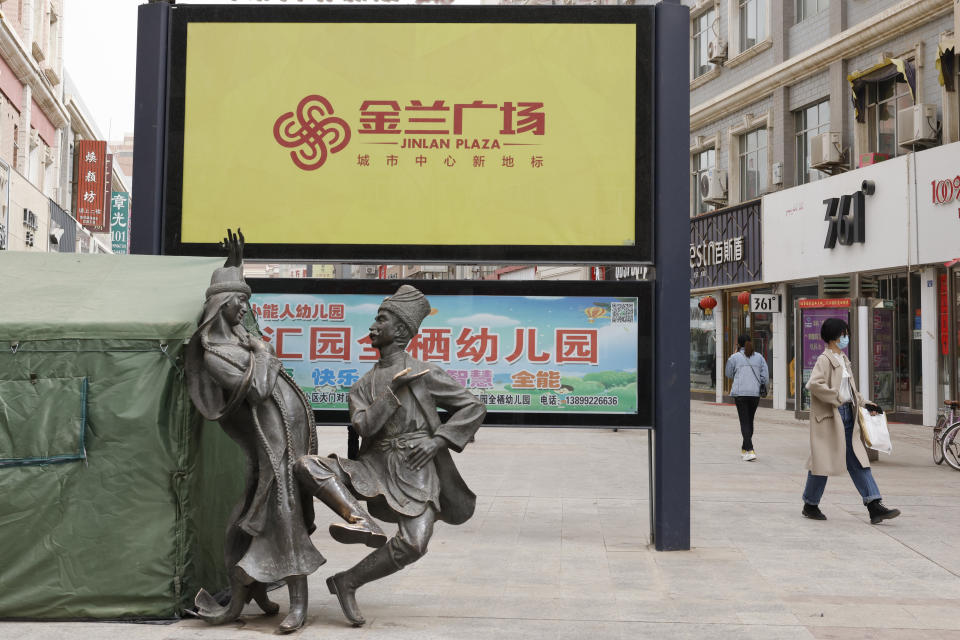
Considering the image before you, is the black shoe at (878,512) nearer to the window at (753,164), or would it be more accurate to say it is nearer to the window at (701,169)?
the window at (753,164)

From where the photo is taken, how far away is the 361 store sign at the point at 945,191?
18391 millimetres

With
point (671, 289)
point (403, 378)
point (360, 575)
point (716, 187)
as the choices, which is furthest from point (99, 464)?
point (716, 187)

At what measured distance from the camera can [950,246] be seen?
18.7 m

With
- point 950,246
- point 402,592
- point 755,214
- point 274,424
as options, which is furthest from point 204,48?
point 755,214

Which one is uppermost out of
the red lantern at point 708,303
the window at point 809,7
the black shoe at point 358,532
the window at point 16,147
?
the window at point 809,7

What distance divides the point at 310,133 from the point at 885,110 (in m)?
17.2

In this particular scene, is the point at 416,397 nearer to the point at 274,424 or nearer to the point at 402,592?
the point at 274,424

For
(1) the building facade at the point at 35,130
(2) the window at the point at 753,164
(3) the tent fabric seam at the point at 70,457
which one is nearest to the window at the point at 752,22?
(2) the window at the point at 753,164

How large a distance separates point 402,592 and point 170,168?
4.00 metres

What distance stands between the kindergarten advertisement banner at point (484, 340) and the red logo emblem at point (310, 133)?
115 cm

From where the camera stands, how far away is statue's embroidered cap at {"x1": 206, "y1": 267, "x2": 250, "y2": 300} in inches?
221

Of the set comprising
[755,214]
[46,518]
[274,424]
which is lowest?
[46,518]

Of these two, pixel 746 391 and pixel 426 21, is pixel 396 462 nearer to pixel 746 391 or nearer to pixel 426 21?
pixel 426 21

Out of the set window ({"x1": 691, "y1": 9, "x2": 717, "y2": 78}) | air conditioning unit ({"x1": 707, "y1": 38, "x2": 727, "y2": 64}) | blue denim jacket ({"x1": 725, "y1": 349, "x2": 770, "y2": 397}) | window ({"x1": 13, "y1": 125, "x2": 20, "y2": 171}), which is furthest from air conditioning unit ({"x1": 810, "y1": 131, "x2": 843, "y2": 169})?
window ({"x1": 13, "y1": 125, "x2": 20, "y2": 171})
